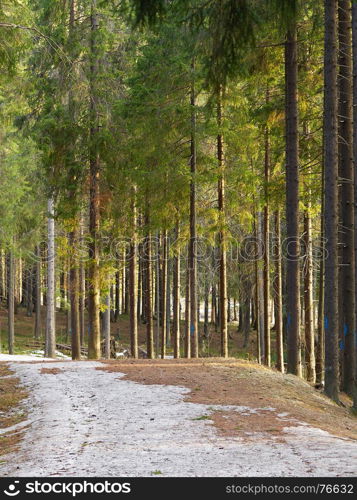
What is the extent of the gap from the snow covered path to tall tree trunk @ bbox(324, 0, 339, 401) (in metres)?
3.60

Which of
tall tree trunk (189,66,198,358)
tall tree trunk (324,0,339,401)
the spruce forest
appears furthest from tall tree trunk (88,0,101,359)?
tall tree trunk (324,0,339,401)

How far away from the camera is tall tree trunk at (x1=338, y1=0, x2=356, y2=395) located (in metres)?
15.6

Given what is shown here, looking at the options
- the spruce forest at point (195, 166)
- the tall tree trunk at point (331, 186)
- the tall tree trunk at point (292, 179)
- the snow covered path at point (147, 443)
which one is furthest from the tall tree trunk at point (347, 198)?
the snow covered path at point (147, 443)

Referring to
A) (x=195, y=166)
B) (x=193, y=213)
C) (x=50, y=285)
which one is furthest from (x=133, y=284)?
(x=195, y=166)

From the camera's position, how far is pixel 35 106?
2227 centimetres

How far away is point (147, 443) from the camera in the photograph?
330 inches

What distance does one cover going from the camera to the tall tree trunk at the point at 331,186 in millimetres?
13453

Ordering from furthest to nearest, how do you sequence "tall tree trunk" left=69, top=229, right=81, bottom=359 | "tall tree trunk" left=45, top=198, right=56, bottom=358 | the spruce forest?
"tall tree trunk" left=45, top=198, right=56, bottom=358
"tall tree trunk" left=69, top=229, right=81, bottom=359
the spruce forest

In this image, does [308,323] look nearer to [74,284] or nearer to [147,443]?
[74,284]

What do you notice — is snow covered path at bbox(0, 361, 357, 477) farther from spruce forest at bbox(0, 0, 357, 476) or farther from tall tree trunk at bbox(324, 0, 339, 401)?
tall tree trunk at bbox(324, 0, 339, 401)

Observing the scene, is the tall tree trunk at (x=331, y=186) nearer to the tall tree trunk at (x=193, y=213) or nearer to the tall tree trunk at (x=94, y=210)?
the tall tree trunk at (x=193, y=213)

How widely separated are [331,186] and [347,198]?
2912mm
